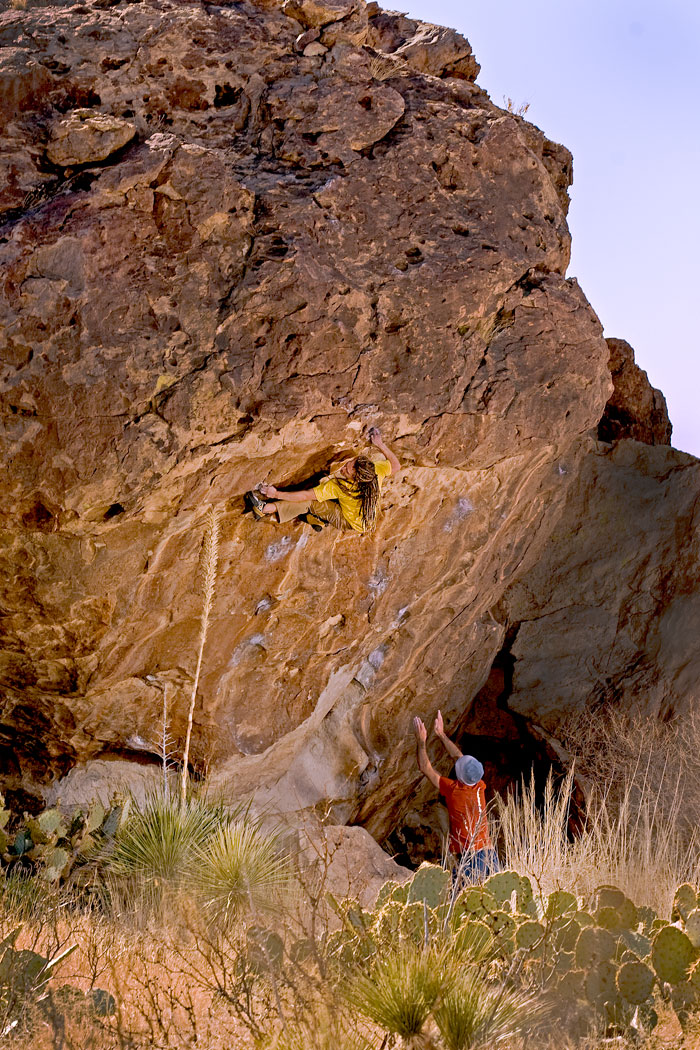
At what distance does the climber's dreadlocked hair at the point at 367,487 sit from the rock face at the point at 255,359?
22 cm

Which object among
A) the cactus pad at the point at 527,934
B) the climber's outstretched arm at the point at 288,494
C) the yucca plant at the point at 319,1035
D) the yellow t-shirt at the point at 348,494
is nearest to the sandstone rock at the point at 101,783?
the climber's outstretched arm at the point at 288,494

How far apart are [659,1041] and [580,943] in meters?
0.46

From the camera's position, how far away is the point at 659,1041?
3703mm

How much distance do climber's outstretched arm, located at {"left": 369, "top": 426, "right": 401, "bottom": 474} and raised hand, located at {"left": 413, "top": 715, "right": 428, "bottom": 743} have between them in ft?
9.56

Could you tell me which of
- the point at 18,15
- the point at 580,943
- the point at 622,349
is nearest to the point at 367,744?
the point at 580,943

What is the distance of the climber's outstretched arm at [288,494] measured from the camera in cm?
679

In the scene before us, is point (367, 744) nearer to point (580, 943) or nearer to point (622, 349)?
point (580, 943)

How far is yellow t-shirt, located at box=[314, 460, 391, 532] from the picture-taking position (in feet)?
23.1

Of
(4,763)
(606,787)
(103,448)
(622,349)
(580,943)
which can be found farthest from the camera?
(622,349)

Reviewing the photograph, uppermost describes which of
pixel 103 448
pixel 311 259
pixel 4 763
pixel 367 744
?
pixel 311 259

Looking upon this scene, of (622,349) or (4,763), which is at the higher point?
(622,349)

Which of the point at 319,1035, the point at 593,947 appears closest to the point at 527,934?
the point at 593,947

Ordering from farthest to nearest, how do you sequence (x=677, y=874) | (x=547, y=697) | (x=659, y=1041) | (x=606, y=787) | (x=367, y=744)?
(x=547, y=697) → (x=606, y=787) → (x=367, y=744) → (x=677, y=874) → (x=659, y=1041)

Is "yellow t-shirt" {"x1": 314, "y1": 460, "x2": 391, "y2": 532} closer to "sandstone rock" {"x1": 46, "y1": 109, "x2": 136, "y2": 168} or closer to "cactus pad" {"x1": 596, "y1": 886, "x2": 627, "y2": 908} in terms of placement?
"sandstone rock" {"x1": 46, "y1": 109, "x2": 136, "y2": 168}
